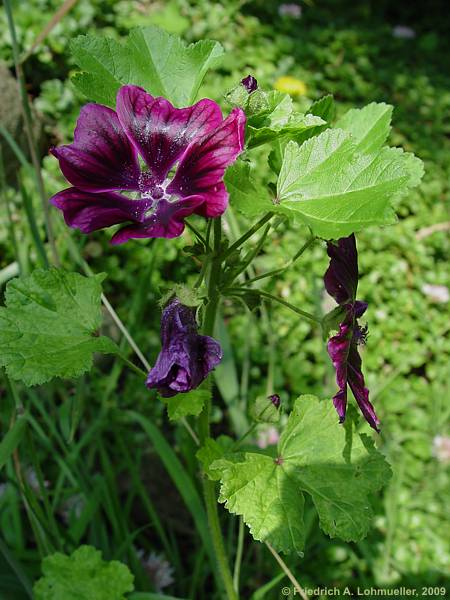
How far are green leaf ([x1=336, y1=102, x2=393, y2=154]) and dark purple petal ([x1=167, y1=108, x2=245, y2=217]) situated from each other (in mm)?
213

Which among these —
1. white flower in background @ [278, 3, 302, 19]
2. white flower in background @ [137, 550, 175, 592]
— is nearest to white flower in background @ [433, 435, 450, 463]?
white flower in background @ [137, 550, 175, 592]

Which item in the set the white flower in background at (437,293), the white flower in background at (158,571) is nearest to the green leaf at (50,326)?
the white flower in background at (158,571)

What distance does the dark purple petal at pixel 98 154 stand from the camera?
2.66ft

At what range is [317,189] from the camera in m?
0.80

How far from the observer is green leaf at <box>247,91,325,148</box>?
2.64 feet

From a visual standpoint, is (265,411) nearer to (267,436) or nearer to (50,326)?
(50,326)

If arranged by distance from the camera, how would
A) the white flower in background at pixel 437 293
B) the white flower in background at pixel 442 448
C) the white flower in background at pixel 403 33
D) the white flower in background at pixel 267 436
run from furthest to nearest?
the white flower in background at pixel 403 33 → the white flower in background at pixel 437 293 → the white flower in background at pixel 442 448 → the white flower in background at pixel 267 436

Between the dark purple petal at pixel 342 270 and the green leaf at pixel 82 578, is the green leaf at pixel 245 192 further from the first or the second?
the green leaf at pixel 82 578

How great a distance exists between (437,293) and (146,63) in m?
2.27

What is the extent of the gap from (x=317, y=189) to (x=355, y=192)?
50mm

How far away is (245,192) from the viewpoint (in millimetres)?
785

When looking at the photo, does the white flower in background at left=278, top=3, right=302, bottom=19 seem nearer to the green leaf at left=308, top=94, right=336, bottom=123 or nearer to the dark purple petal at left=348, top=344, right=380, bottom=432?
the green leaf at left=308, top=94, right=336, bottom=123

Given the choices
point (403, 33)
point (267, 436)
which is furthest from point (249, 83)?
point (403, 33)

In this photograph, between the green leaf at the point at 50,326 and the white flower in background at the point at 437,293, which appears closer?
the green leaf at the point at 50,326
